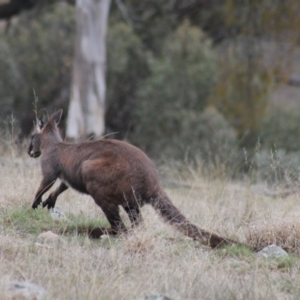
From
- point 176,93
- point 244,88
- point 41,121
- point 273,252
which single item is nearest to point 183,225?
point 273,252

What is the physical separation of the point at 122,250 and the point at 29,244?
0.88 m

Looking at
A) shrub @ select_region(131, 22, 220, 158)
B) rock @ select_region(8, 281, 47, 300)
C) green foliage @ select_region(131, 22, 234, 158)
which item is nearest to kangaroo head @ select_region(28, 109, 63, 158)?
rock @ select_region(8, 281, 47, 300)

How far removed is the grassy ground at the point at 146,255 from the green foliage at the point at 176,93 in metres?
14.5

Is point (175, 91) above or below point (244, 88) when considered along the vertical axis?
below

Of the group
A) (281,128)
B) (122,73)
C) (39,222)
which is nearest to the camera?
(39,222)

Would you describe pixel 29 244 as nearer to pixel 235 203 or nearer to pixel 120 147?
pixel 120 147

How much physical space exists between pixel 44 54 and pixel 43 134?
18.1 meters

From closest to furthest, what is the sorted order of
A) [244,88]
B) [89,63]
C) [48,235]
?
[48,235] → [89,63] → [244,88]

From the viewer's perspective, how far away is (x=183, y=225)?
7863 millimetres

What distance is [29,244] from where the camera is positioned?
746cm

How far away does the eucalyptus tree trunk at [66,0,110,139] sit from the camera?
64.6 ft

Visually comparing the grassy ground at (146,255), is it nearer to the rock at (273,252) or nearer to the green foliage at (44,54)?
the rock at (273,252)

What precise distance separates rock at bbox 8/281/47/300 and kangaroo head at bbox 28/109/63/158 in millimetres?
3138

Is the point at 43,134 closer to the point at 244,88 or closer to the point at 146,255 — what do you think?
the point at 146,255
